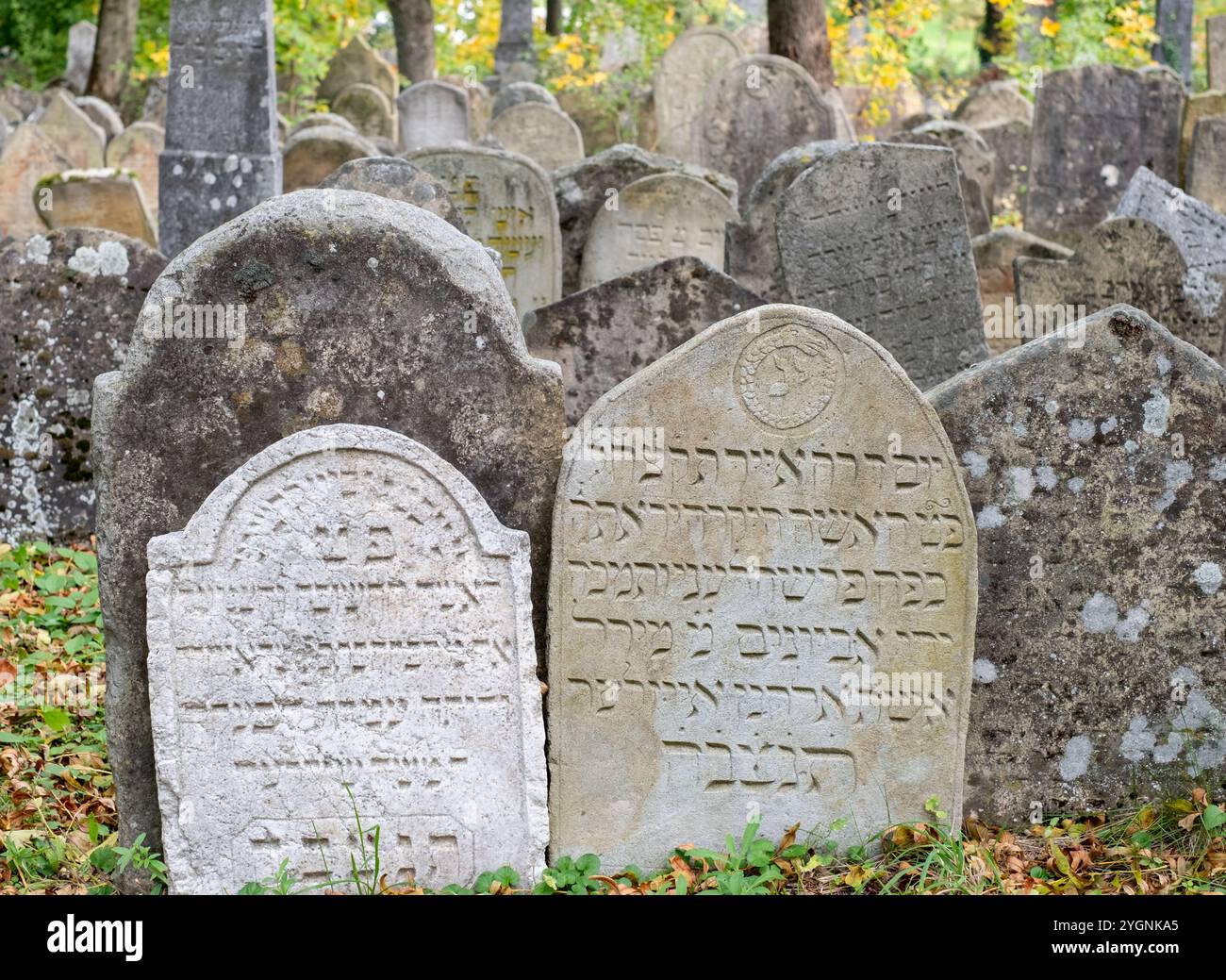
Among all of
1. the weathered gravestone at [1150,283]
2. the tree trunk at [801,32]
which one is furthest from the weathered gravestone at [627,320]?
the tree trunk at [801,32]

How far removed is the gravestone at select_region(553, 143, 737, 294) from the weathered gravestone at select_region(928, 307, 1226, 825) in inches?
203

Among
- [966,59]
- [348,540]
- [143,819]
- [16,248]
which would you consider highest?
[966,59]

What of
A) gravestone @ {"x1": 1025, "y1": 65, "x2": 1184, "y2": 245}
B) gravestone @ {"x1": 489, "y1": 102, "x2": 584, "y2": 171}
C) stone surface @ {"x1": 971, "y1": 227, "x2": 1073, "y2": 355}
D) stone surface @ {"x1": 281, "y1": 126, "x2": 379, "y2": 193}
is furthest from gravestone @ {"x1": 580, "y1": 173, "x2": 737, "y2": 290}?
gravestone @ {"x1": 489, "y1": 102, "x2": 584, "y2": 171}

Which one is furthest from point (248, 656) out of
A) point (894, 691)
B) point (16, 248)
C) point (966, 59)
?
point (966, 59)

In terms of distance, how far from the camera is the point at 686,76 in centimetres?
1538

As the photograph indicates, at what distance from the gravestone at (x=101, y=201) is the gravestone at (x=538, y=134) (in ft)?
16.0

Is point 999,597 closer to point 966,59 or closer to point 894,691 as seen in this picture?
point 894,691

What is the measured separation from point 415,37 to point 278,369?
18.8 metres

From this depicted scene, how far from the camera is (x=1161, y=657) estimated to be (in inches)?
173

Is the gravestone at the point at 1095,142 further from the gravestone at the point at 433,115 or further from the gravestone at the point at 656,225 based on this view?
the gravestone at the point at 433,115

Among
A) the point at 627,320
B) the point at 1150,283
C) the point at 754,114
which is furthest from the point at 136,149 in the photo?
the point at 1150,283

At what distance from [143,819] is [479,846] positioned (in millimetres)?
900

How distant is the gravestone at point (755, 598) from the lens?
13.2 ft

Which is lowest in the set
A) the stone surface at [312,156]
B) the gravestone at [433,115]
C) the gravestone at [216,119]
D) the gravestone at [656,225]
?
the gravestone at [656,225]
